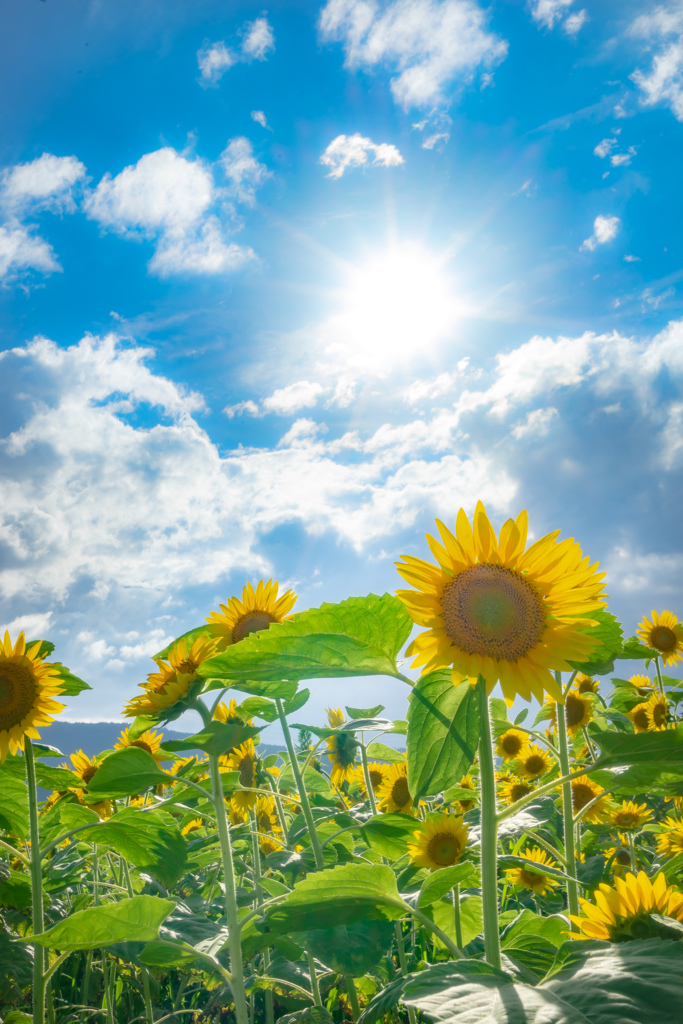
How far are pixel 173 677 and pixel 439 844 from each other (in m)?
1.56

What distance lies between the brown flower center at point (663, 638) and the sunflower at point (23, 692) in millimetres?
6028

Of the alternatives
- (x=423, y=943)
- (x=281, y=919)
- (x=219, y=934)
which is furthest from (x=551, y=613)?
(x=423, y=943)

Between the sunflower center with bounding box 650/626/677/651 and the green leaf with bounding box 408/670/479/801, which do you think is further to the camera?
the sunflower center with bounding box 650/626/677/651

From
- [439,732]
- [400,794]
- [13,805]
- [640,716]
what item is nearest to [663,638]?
[640,716]

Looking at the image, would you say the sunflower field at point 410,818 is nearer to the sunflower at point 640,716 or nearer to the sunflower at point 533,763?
the sunflower at point 533,763

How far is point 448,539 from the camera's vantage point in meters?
1.46

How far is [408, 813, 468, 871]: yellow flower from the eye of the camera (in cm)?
271

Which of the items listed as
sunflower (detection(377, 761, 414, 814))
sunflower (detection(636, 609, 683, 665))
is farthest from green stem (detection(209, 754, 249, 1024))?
sunflower (detection(636, 609, 683, 665))

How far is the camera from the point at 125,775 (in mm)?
1864

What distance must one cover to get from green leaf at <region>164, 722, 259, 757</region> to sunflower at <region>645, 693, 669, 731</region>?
4.96 metres

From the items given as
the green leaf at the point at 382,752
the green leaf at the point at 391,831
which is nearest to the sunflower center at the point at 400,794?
the green leaf at the point at 382,752

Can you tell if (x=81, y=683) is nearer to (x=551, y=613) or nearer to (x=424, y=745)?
(x=424, y=745)

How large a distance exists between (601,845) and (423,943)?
1.41 metres

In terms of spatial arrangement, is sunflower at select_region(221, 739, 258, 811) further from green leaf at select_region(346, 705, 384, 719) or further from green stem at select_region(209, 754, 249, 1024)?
green stem at select_region(209, 754, 249, 1024)
